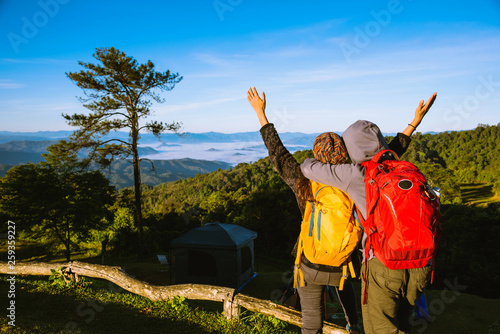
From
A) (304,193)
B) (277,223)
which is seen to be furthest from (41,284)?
(277,223)

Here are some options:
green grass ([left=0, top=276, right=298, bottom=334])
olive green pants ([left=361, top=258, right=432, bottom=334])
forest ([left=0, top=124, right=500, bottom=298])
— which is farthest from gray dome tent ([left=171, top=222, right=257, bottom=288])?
olive green pants ([left=361, top=258, right=432, bottom=334])

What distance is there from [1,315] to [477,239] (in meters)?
17.8

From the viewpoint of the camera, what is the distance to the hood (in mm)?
1729

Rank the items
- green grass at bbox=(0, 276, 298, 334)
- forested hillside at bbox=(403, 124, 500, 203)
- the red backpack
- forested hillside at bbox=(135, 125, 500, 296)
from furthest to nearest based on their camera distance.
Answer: forested hillside at bbox=(403, 124, 500, 203), forested hillside at bbox=(135, 125, 500, 296), green grass at bbox=(0, 276, 298, 334), the red backpack

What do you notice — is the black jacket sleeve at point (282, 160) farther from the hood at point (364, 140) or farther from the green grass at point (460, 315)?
the green grass at point (460, 315)

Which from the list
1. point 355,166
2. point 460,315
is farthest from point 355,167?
point 460,315

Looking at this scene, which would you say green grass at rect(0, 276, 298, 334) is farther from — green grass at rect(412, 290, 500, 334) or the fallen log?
green grass at rect(412, 290, 500, 334)

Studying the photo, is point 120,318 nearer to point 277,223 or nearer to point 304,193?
point 304,193

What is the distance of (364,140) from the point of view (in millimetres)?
1743

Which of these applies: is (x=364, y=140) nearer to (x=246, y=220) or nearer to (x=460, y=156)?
(x=246, y=220)

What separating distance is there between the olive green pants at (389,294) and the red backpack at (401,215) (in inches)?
3.0

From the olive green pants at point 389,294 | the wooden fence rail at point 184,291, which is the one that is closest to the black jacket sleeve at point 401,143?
the olive green pants at point 389,294

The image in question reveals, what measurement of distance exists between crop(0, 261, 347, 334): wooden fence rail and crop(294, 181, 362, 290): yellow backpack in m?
1.16

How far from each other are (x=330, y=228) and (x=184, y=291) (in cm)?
275
